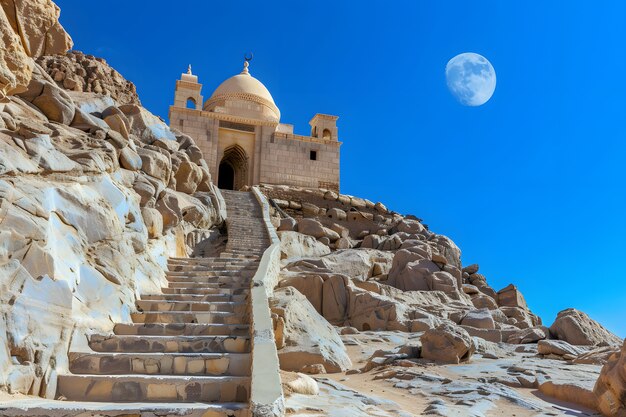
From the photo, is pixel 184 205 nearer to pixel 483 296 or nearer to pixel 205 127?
pixel 483 296

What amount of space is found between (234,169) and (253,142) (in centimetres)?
233

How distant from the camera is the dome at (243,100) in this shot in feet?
103

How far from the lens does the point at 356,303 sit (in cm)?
1370

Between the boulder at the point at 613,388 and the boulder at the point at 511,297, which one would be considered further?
the boulder at the point at 511,297

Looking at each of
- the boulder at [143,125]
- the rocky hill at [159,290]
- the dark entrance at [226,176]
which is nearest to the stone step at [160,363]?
the rocky hill at [159,290]

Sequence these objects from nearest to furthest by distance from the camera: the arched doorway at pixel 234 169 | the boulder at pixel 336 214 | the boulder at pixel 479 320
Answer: the boulder at pixel 479 320 → the boulder at pixel 336 214 → the arched doorway at pixel 234 169

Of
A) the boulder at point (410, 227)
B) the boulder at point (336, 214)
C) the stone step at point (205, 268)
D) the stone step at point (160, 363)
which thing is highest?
the boulder at point (336, 214)

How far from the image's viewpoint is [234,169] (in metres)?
30.6

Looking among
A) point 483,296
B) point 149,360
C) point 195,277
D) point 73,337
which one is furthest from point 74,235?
point 483,296

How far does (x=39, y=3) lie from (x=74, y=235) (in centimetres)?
291

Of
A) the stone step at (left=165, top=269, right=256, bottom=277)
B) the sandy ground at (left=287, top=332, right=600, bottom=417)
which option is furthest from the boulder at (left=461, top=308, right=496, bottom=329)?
the stone step at (left=165, top=269, right=256, bottom=277)

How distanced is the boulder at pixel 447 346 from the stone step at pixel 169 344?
14.5ft

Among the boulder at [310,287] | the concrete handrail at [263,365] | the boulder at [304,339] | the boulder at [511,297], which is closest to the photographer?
the concrete handrail at [263,365]

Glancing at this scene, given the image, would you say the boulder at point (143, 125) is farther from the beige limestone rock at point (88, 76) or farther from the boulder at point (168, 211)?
the beige limestone rock at point (88, 76)
